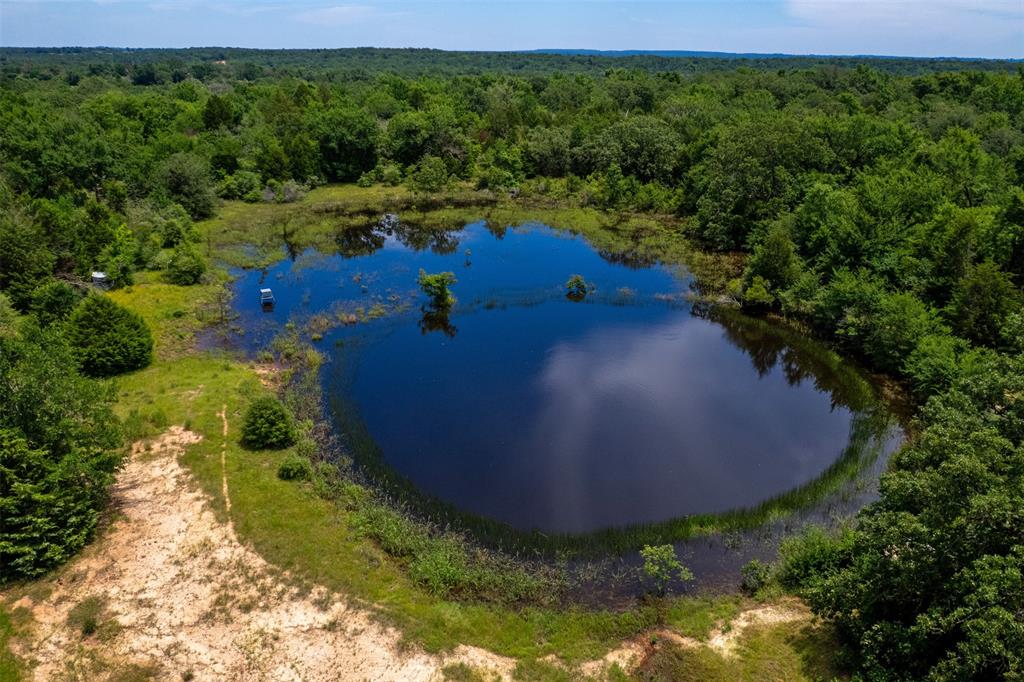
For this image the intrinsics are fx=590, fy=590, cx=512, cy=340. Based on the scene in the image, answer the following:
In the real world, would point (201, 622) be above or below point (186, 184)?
below

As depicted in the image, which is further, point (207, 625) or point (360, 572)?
point (360, 572)

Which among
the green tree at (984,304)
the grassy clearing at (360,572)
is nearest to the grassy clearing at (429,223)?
the green tree at (984,304)

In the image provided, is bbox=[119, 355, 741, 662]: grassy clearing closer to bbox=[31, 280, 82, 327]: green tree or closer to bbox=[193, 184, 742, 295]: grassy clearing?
bbox=[31, 280, 82, 327]: green tree

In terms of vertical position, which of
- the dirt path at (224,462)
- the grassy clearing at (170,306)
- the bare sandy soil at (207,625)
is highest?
the grassy clearing at (170,306)

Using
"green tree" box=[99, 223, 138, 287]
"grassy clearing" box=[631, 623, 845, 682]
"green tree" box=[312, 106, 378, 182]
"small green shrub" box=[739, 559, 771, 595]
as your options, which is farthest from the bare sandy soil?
"green tree" box=[312, 106, 378, 182]

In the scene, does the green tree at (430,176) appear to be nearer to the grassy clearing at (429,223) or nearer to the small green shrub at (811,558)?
the grassy clearing at (429,223)

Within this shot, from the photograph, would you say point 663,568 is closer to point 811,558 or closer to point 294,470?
point 811,558

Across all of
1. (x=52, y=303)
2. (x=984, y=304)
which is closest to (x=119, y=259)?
(x=52, y=303)
